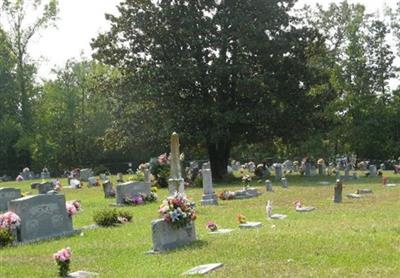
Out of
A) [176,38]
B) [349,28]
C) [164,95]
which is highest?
[349,28]

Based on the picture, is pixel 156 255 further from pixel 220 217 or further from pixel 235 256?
pixel 220 217

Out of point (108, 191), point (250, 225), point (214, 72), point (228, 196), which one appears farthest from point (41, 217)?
point (214, 72)

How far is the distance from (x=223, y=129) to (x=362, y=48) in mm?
25561

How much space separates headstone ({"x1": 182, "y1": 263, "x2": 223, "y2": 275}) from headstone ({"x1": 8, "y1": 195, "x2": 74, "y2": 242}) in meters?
6.69

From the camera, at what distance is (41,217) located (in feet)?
50.6

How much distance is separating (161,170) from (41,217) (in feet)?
55.1

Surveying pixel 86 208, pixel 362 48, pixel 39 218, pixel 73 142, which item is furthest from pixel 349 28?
pixel 39 218

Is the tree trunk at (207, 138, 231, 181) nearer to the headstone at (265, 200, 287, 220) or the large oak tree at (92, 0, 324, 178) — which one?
the large oak tree at (92, 0, 324, 178)

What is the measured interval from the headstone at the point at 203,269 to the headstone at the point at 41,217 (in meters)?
6.69

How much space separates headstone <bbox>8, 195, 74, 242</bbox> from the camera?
15047 mm

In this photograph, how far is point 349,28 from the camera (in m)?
56.3

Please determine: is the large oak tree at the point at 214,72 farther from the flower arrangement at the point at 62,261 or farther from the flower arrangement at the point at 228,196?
the flower arrangement at the point at 62,261

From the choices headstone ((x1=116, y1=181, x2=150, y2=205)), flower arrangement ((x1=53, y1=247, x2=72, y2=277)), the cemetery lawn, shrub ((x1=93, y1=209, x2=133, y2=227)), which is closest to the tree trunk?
headstone ((x1=116, y1=181, x2=150, y2=205))

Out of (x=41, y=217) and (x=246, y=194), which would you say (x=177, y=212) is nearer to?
(x=41, y=217)
